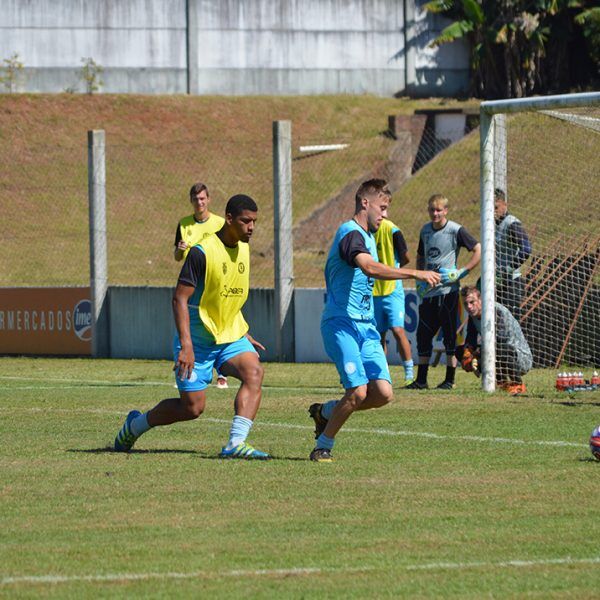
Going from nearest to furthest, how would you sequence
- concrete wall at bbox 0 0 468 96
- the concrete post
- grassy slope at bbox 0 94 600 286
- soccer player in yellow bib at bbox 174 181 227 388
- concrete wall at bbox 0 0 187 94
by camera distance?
soccer player in yellow bib at bbox 174 181 227 388 < grassy slope at bbox 0 94 600 286 < concrete wall at bbox 0 0 187 94 < concrete wall at bbox 0 0 468 96 < the concrete post

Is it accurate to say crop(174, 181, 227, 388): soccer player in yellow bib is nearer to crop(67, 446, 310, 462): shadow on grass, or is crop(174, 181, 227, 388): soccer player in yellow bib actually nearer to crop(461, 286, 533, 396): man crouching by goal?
crop(461, 286, 533, 396): man crouching by goal

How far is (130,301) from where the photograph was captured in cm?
2236

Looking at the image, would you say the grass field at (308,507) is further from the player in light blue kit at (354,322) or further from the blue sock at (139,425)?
the player in light blue kit at (354,322)

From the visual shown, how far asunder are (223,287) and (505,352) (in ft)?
19.1

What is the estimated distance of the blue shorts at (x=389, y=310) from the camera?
633 inches

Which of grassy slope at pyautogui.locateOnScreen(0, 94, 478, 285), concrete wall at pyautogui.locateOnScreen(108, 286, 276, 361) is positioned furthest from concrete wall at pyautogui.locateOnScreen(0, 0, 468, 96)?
concrete wall at pyautogui.locateOnScreen(108, 286, 276, 361)

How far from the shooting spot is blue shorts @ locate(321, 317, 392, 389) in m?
9.80

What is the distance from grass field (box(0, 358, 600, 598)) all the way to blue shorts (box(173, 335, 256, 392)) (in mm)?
526

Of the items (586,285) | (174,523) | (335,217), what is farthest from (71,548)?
(335,217)

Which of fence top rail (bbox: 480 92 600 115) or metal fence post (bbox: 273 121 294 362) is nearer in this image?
fence top rail (bbox: 480 92 600 115)

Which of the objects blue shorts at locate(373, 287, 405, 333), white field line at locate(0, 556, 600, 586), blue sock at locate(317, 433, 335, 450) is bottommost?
white field line at locate(0, 556, 600, 586)

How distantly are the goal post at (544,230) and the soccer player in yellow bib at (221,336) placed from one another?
5283 millimetres

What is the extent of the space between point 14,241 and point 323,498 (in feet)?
77.0

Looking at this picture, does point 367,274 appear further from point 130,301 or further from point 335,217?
point 335,217
